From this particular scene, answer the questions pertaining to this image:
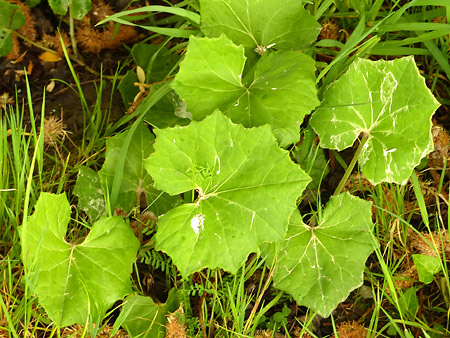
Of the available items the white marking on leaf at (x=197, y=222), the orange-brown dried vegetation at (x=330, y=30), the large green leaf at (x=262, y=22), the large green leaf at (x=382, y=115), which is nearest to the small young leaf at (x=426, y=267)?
the large green leaf at (x=382, y=115)

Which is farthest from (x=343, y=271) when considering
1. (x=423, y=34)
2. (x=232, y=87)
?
(x=423, y=34)

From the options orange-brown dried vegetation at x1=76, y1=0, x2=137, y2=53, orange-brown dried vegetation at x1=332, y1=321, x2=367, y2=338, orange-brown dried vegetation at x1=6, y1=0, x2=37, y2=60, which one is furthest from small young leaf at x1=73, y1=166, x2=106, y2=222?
orange-brown dried vegetation at x1=332, y1=321, x2=367, y2=338

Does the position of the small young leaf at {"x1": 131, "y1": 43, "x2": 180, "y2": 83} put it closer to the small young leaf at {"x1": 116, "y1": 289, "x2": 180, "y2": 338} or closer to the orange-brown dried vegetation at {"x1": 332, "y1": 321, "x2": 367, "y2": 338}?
the small young leaf at {"x1": 116, "y1": 289, "x2": 180, "y2": 338}

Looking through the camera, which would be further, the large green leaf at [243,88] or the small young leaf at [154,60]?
the small young leaf at [154,60]

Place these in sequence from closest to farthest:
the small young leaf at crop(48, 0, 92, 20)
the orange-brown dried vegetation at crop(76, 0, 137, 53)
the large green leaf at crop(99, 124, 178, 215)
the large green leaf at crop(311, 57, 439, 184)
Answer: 1. the large green leaf at crop(311, 57, 439, 184)
2. the large green leaf at crop(99, 124, 178, 215)
3. the small young leaf at crop(48, 0, 92, 20)
4. the orange-brown dried vegetation at crop(76, 0, 137, 53)

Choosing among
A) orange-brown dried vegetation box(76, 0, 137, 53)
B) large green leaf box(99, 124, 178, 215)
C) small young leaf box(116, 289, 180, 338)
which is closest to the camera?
small young leaf box(116, 289, 180, 338)

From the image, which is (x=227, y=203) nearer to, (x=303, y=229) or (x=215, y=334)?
(x=303, y=229)

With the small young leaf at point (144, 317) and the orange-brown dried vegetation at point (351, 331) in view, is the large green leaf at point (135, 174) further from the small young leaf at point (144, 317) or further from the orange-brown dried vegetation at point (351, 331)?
the orange-brown dried vegetation at point (351, 331)
